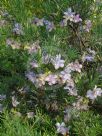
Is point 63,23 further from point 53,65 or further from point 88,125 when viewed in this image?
point 88,125

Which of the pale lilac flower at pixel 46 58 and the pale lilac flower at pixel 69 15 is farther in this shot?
the pale lilac flower at pixel 69 15

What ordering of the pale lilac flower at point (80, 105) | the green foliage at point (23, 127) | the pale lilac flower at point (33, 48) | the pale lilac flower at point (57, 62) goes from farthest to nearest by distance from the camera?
the pale lilac flower at point (80, 105)
the pale lilac flower at point (33, 48)
the pale lilac flower at point (57, 62)
the green foliage at point (23, 127)

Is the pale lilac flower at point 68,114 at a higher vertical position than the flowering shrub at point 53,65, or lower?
lower

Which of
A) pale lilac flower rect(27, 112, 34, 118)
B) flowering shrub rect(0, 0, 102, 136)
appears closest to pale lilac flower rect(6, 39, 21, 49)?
flowering shrub rect(0, 0, 102, 136)

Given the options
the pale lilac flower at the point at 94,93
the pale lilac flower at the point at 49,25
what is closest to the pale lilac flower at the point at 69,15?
the pale lilac flower at the point at 49,25

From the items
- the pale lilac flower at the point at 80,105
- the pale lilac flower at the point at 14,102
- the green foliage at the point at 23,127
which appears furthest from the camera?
the pale lilac flower at the point at 14,102

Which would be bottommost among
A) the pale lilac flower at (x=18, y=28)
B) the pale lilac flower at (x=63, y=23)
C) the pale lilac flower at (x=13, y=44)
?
the pale lilac flower at (x=13, y=44)

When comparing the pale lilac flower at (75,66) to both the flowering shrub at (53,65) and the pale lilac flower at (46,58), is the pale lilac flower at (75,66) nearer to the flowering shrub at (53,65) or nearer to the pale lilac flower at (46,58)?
the flowering shrub at (53,65)

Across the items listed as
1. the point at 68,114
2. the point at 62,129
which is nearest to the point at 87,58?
the point at 68,114

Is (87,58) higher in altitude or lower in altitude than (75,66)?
higher
